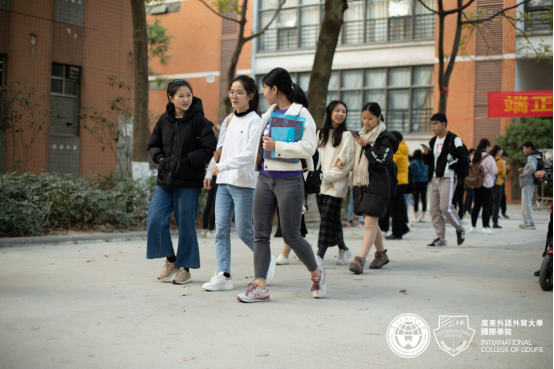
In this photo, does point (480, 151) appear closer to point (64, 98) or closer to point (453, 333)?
point (453, 333)

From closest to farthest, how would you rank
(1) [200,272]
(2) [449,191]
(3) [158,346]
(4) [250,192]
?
(3) [158,346], (4) [250,192], (1) [200,272], (2) [449,191]

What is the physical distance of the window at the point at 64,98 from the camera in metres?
15.6


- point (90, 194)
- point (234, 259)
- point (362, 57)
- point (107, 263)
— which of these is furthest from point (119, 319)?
point (362, 57)

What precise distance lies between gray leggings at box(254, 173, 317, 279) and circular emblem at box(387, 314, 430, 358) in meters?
1.21

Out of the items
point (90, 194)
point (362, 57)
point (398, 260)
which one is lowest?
point (398, 260)

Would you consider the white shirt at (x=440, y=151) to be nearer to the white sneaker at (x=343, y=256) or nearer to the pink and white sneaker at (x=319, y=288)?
the white sneaker at (x=343, y=256)

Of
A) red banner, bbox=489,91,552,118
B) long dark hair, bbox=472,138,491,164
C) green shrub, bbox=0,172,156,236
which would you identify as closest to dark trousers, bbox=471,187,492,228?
long dark hair, bbox=472,138,491,164

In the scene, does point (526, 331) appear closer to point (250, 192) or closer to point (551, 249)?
point (551, 249)

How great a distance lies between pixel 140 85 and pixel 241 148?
6.77 metres

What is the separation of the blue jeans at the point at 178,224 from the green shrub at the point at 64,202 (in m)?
3.70

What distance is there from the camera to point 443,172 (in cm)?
1008

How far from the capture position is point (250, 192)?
6012 millimetres

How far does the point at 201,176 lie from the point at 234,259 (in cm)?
237

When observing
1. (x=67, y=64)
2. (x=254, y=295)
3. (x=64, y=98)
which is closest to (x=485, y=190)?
(x=254, y=295)
